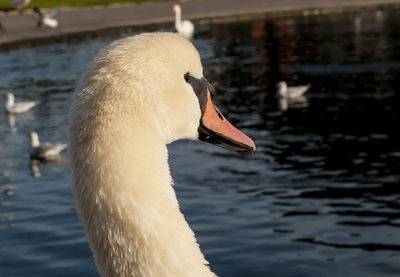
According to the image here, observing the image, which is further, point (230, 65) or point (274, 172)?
point (230, 65)

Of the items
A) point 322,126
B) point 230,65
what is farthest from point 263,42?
point 322,126

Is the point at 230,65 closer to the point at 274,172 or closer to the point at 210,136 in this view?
the point at 274,172

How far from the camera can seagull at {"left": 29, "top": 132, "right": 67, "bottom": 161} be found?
15.1 m

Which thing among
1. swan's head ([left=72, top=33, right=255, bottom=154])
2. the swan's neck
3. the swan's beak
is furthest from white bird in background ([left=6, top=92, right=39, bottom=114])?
the swan's neck

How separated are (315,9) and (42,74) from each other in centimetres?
2382

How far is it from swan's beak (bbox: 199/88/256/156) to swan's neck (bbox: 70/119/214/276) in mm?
844

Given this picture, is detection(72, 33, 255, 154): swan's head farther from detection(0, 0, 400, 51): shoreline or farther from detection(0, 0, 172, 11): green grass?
detection(0, 0, 172, 11): green grass

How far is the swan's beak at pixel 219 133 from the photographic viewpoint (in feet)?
11.6

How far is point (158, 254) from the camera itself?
2.63 m

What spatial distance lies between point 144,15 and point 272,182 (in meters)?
35.9

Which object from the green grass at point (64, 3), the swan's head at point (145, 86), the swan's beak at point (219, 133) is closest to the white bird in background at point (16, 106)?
the swan's beak at point (219, 133)

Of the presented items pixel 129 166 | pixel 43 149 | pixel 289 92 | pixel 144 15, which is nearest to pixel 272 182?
pixel 43 149

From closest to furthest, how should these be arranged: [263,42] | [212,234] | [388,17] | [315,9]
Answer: [212,234] < [263,42] < [388,17] < [315,9]

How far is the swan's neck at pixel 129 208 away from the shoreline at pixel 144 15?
35.8m
